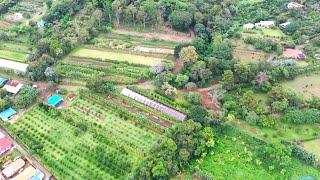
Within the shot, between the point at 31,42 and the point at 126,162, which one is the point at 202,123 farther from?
the point at 31,42

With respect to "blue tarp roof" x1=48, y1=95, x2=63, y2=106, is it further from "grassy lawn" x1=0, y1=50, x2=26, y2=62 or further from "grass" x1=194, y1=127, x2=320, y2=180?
"grass" x1=194, y1=127, x2=320, y2=180

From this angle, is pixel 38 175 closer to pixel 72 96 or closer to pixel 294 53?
pixel 72 96

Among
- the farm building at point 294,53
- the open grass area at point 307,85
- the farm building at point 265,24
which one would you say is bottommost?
the open grass area at point 307,85

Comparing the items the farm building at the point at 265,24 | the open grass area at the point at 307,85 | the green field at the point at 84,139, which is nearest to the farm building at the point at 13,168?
the green field at the point at 84,139

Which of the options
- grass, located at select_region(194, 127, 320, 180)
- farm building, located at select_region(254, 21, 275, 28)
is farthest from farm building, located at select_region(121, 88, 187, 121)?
farm building, located at select_region(254, 21, 275, 28)

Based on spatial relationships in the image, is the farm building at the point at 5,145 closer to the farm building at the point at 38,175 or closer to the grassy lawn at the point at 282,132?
the farm building at the point at 38,175

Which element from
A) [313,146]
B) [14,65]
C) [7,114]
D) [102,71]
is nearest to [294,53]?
[313,146]
